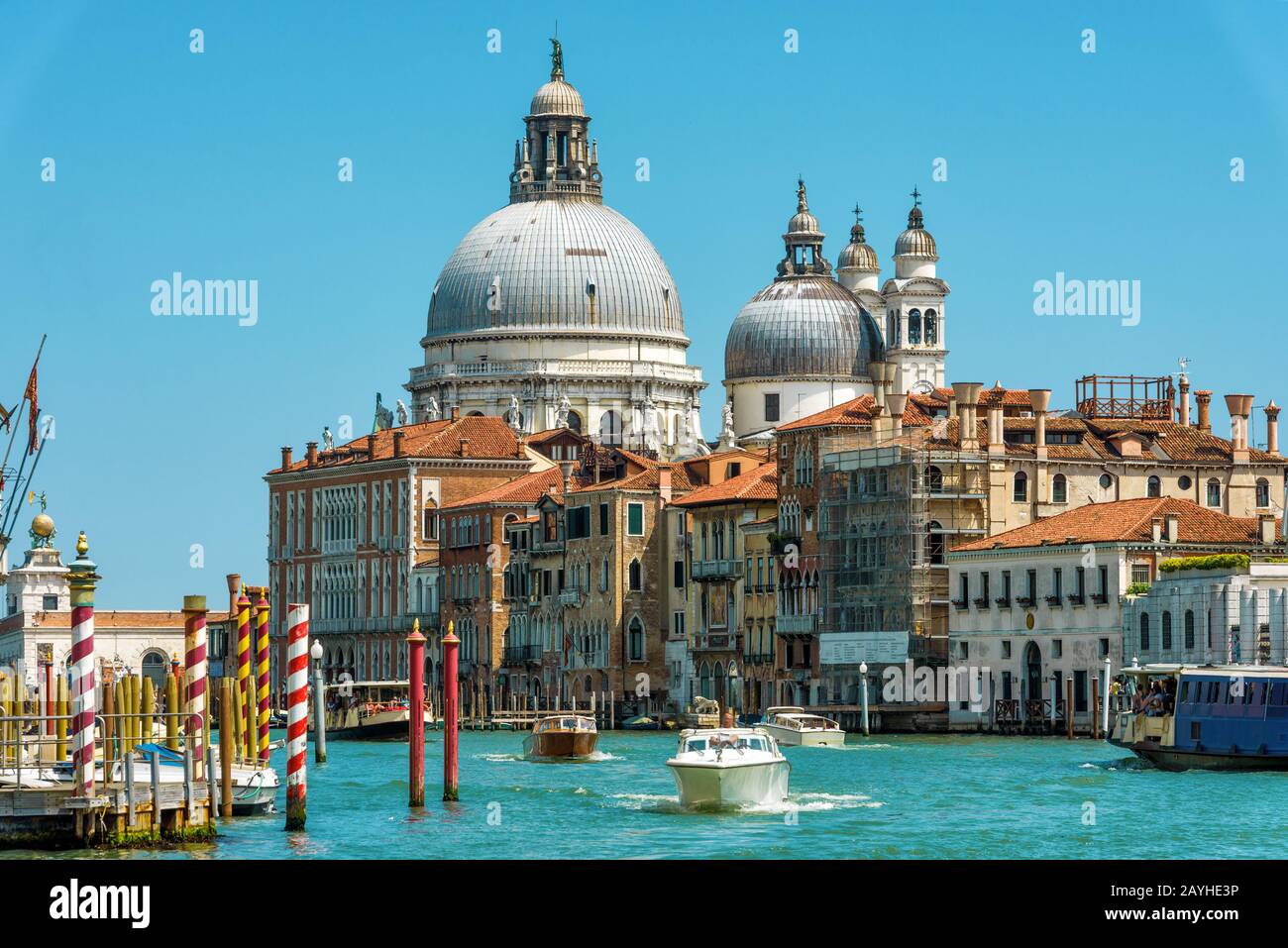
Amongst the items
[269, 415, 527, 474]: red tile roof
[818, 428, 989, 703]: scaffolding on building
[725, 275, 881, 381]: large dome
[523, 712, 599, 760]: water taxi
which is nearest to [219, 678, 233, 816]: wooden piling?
[523, 712, 599, 760]: water taxi

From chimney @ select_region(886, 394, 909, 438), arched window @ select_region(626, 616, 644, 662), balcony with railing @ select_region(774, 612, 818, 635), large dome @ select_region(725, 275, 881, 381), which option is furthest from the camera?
large dome @ select_region(725, 275, 881, 381)

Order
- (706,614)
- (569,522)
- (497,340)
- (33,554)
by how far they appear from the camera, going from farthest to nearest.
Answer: (33,554), (497,340), (569,522), (706,614)

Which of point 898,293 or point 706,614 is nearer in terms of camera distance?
point 706,614

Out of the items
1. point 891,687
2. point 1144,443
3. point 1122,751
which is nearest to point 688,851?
point 1122,751

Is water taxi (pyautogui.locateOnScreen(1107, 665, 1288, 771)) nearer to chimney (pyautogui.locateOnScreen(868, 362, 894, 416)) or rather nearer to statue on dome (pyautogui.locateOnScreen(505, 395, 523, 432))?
chimney (pyautogui.locateOnScreen(868, 362, 894, 416))

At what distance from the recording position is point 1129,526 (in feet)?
217

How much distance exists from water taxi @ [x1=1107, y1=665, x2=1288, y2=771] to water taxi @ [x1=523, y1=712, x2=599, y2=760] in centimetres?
1247

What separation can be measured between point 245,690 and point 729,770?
9.31m

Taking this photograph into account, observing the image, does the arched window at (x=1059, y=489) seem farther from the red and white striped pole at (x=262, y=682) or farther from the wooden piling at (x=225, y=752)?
the wooden piling at (x=225, y=752)

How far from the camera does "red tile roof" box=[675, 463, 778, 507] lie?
3250 inches

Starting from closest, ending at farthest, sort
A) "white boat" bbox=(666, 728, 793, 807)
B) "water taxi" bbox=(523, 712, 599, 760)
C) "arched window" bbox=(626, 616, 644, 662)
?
"white boat" bbox=(666, 728, 793, 807) → "water taxi" bbox=(523, 712, 599, 760) → "arched window" bbox=(626, 616, 644, 662)
